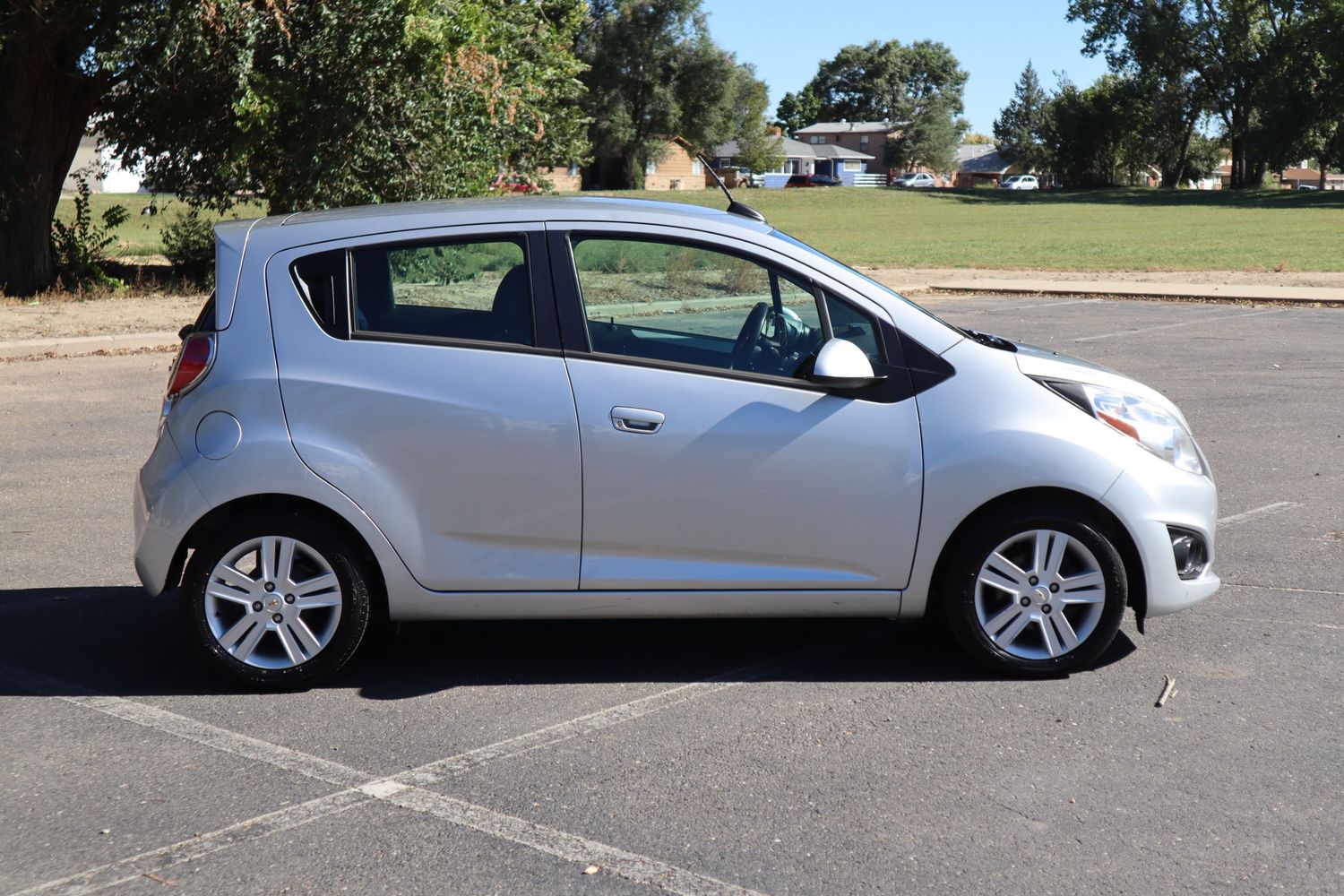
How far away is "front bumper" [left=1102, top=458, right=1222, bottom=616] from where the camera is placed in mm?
4840

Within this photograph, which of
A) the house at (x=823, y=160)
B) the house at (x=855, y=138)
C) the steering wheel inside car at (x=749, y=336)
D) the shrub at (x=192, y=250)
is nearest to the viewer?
the steering wheel inside car at (x=749, y=336)

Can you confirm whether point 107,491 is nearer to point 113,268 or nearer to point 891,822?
point 891,822

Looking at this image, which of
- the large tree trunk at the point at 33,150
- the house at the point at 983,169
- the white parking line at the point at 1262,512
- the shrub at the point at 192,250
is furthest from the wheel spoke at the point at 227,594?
the house at the point at 983,169

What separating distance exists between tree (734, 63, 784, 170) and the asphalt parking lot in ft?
273

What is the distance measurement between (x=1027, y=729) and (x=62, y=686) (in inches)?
134

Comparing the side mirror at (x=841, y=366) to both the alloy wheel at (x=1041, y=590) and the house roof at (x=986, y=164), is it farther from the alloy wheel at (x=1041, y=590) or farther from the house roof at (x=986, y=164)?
the house roof at (x=986, y=164)

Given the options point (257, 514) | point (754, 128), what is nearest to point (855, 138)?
point (754, 128)

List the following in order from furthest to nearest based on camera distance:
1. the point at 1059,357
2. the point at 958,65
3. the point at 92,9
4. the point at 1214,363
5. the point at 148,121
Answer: the point at 958,65, the point at 148,121, the point at 92,9, the point at 1214,363, the point at 1059,357

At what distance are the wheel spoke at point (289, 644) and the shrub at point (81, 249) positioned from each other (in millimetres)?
17192

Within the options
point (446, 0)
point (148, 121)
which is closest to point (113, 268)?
point (148, 121)

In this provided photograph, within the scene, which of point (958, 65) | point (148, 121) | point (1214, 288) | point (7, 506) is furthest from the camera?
point (958, 65)

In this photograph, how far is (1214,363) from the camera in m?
13.6

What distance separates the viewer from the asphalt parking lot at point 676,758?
139 inches

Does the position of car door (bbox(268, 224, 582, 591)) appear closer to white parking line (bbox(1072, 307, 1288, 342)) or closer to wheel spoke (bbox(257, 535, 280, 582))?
wheel spoke (bbox(257, 535, 280, 582))
